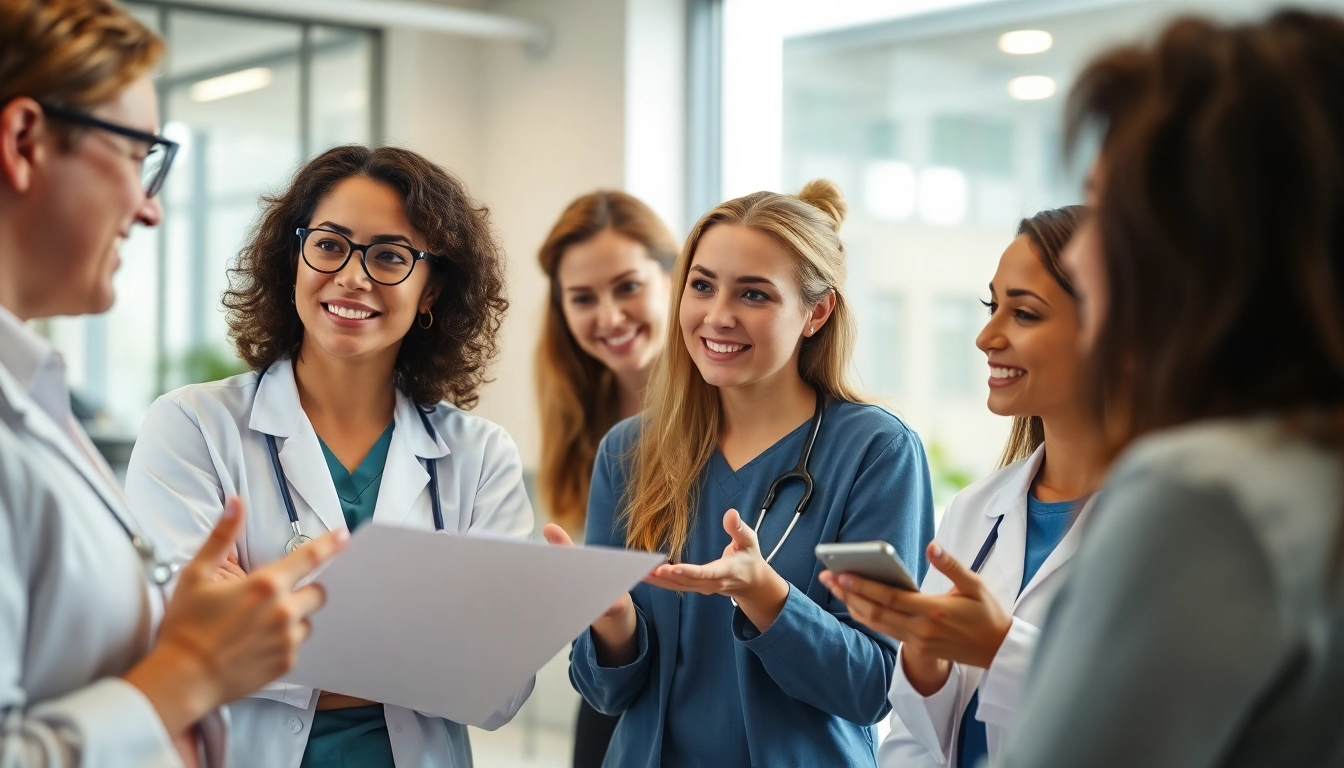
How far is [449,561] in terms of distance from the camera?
1427mm

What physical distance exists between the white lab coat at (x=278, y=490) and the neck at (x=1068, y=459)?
941 mm

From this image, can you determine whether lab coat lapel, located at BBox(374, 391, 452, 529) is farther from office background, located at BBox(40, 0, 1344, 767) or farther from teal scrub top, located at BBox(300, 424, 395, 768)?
office background, located at BBox(40, 0, 1344, 767)

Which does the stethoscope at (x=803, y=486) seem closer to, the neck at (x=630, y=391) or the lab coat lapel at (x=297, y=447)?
the lab coat lapel at (x=297, y=447)

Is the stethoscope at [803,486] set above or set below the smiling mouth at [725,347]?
below

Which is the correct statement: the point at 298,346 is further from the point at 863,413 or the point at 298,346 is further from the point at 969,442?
the point at 969,442

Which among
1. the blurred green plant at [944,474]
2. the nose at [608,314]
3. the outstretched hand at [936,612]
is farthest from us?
the blurred green plant at [944,474]

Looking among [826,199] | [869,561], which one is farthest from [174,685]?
Answer: [826,199]

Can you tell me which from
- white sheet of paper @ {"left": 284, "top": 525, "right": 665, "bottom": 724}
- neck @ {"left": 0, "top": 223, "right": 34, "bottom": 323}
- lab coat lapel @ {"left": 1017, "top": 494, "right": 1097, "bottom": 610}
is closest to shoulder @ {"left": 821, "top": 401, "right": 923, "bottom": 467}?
lab coat lapel @ {"left": 1017, "top": 494, "right": 1097, "bottom": 610}

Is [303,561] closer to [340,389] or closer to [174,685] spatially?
[174,685]

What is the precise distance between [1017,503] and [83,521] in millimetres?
1414

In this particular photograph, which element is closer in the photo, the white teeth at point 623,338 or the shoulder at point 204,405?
the shoulder at point 204,405

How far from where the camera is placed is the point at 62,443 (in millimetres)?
1187

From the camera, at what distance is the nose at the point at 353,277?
2.08 m

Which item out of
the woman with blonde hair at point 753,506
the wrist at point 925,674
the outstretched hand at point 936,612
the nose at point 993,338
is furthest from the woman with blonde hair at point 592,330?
the outstretched hand at point 936,612
